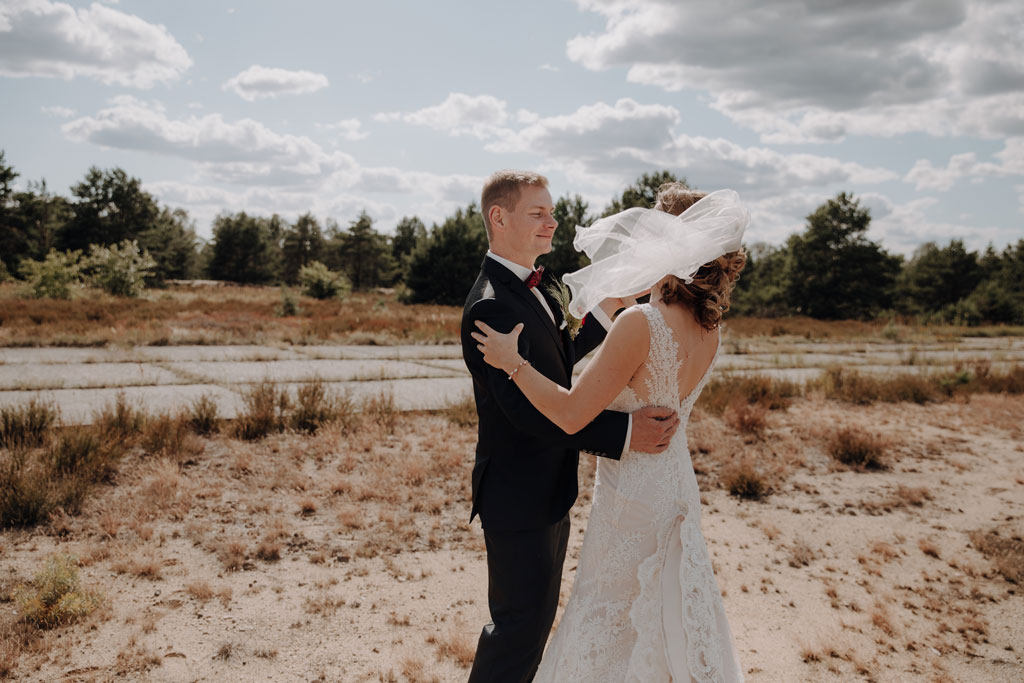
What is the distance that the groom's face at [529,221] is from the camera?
2.51 m

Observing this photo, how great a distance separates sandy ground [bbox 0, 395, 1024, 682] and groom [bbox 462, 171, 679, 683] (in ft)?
4.10

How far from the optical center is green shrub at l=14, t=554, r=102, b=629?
3.74m

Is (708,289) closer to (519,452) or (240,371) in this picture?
(519,452)

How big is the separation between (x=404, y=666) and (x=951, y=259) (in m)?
62.6

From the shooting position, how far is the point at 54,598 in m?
3.86

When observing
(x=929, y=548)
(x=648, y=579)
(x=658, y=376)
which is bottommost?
(x=929, y=548)

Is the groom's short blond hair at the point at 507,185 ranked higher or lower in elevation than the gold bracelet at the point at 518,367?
higher

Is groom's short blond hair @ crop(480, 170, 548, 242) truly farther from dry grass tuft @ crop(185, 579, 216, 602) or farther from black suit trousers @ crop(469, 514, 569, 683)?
dry grass tuft @ crop(185, 579, 216, 602)

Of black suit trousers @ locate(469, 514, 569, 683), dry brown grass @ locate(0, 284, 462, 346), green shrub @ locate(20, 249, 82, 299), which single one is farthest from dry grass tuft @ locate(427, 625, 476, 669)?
green shrub @ locate(20, 249, 82, 299)

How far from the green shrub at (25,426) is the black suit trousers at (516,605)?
18.7 feet

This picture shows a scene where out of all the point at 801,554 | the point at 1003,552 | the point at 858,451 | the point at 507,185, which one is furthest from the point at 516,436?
the point at 858,451

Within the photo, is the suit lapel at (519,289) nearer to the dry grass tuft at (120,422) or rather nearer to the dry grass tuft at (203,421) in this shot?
the dry grass tuft at (120,422)

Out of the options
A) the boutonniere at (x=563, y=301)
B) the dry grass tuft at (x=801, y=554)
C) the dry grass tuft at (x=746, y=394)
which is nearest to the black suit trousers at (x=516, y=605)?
the boutonniere at (x=563, y=301)

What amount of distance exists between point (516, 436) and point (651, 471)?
0.50 meters
